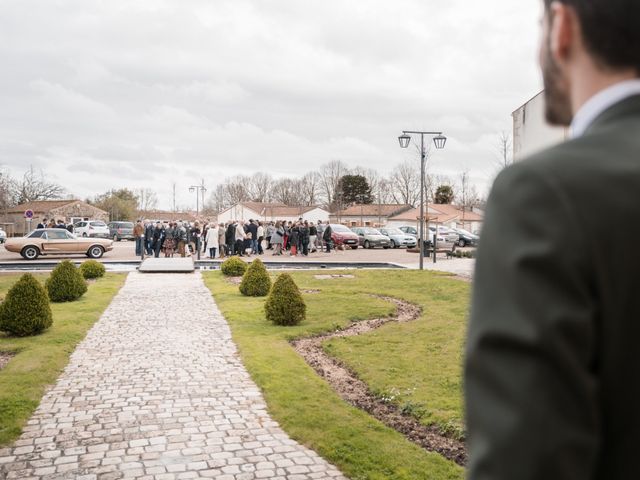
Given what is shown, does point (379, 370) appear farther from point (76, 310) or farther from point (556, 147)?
point (76, 310)

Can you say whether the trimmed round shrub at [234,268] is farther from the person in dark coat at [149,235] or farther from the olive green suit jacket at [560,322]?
the olive green suit jacket at [560,322]

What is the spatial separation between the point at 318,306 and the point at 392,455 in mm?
8552

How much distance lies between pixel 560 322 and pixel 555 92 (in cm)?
51

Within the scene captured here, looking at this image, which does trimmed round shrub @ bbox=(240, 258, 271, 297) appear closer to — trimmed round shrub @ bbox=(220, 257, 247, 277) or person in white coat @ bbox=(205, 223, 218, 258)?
trimmed round shrub @ bbox=(220, 257, 247, 277)

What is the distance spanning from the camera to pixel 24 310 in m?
10.1

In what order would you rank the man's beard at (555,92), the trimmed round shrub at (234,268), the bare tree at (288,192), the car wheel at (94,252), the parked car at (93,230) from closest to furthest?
the man's beard at (555,92) → the trimmed round shrub at (234,268) → the car wheel at (94,252) → the parked car at (93,230) → the bare tree at (288,192)

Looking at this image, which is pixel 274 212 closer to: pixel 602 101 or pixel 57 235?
pixel 57 235

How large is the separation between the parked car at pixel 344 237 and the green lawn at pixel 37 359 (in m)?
23.2

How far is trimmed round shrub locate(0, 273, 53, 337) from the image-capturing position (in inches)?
397

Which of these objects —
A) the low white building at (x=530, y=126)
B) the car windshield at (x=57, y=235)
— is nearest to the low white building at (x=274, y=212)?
the car windshield at (x=57, y=235)

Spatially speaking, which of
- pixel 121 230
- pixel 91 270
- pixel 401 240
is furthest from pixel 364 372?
pixel 121 230

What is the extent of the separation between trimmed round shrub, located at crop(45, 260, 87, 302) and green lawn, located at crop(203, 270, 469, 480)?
3.53 meters

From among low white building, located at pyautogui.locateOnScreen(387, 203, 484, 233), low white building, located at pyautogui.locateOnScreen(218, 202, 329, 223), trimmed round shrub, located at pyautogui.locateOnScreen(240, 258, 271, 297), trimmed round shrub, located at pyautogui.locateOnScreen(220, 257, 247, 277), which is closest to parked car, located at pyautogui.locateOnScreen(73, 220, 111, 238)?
trimmed round shrub, located at pyautogui.locateOnScreen(220, 257, 247, 277)

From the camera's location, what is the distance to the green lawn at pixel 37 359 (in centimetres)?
611
